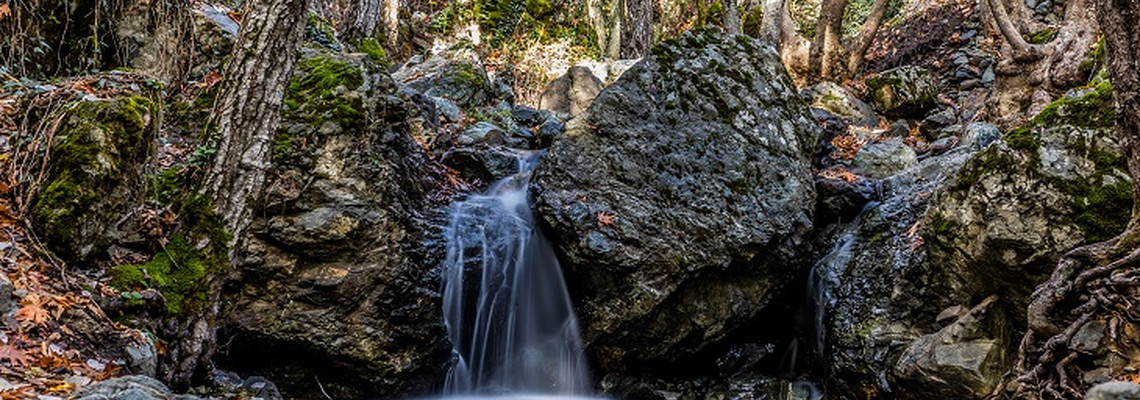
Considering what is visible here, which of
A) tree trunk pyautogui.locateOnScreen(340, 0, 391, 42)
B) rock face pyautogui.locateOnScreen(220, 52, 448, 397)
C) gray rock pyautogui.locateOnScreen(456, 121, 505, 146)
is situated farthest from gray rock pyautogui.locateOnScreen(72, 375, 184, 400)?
tree trunk pyautogui.locateOnScreen(340, 0, 391, 42)

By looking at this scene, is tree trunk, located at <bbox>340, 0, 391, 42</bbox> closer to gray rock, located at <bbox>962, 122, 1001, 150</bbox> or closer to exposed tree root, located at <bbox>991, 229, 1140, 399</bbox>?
gray rock, located at <bbox>962, 122, 1001, 150</bbox>

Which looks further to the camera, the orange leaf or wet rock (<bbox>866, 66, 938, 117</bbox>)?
wet rock (<bbox>866, 66, 938, 117</bbox>)

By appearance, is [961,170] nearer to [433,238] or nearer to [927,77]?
[433,238]

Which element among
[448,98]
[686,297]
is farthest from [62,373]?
[448,98]

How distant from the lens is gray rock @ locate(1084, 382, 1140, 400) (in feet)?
7.08

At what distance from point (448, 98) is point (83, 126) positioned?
5.73m

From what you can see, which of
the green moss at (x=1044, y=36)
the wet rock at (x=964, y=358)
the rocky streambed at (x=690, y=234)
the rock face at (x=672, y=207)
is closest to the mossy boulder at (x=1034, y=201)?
the rocky streambed at (x=690, y=234)

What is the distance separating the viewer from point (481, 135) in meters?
8.16

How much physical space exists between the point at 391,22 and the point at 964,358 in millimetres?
11550

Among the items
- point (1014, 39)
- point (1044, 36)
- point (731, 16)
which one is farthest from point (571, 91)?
point (1044, 36)

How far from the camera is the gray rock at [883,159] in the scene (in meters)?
7.79

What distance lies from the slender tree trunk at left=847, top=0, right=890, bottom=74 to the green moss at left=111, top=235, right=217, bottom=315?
456 inches

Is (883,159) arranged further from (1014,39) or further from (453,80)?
(453,80)

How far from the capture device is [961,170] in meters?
5.02
